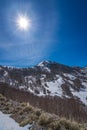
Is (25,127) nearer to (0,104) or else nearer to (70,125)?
(70,125)

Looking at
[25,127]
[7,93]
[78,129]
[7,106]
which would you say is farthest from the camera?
[7,93]

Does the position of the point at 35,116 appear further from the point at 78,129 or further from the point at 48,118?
the point at 78,129

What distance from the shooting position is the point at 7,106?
879 inches

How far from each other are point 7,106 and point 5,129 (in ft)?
30.5

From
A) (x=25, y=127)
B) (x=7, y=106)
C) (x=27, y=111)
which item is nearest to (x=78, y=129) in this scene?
(x=25, y=127)

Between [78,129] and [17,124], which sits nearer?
[78,129]

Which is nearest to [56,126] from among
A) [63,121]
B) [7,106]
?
[63,121]

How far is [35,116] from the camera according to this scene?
15.0 meters

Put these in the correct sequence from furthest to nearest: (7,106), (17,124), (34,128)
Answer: (7,106), (17,124), (34,128)

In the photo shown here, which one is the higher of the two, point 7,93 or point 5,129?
point 7,93

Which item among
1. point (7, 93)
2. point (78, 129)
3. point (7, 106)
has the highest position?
point (7, 93)

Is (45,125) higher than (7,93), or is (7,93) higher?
(7,93)

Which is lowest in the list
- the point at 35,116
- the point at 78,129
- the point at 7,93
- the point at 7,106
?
the point at 78,129

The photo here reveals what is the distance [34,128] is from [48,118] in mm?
1174
